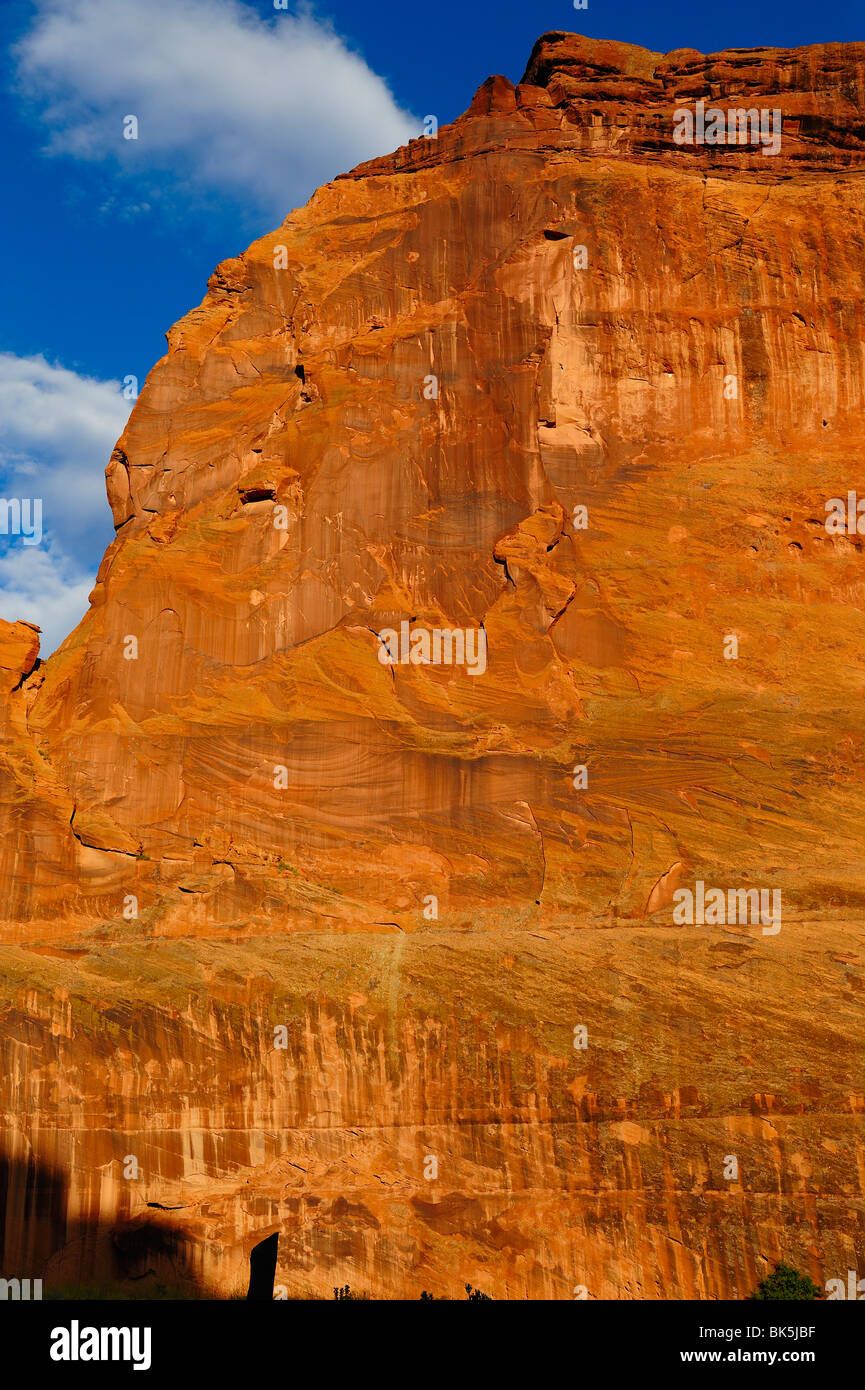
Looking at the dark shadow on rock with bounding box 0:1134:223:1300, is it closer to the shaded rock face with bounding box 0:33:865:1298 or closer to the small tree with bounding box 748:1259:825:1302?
the shaded rock face with bounding box 0:33:865:1298

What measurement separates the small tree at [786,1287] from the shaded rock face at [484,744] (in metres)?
0.51

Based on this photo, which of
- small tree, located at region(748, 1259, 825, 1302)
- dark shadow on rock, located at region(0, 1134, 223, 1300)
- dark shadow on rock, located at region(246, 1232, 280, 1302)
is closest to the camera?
small tree, located at region(748, 1259, 825, 1302)

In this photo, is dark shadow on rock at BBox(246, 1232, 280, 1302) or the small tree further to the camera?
dark shadow on rock at BBox(246, 1232, 280, 1302)

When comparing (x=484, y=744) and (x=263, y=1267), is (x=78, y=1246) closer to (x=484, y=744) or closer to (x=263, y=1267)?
(x=263, y=1267)

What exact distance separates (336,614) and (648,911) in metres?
12.7

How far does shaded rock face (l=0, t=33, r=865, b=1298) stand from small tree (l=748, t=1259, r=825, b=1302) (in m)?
0.51

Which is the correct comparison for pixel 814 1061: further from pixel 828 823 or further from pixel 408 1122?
pixel 408 1122

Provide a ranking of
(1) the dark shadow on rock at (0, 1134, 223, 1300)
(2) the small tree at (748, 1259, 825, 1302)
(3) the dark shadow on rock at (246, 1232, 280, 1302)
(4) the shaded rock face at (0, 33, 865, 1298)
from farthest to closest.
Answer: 1. (4) the shaded rock face at (0, 33, 865, 1298)
2. (1) the dark shadow on rock at (0, 1134, 223, 1300)
3. (3) the dark shadow on rock at (246, 1232, 280, 1302)
4. (2) the small tree at (748, 1259, 825, 1302)

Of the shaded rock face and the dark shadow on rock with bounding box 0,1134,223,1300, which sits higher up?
the shaded rock face

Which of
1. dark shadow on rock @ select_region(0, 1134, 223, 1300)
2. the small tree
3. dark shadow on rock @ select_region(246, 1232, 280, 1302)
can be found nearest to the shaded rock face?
dark shadow on rock @ select_region(0, 1134, 223, 1300)

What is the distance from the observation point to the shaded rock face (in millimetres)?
29484

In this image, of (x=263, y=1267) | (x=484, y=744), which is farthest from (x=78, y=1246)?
(x=484, y=744)

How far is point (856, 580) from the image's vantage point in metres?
37.5

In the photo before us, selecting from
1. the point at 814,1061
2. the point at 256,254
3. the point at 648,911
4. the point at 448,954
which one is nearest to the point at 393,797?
the point at 448,954
